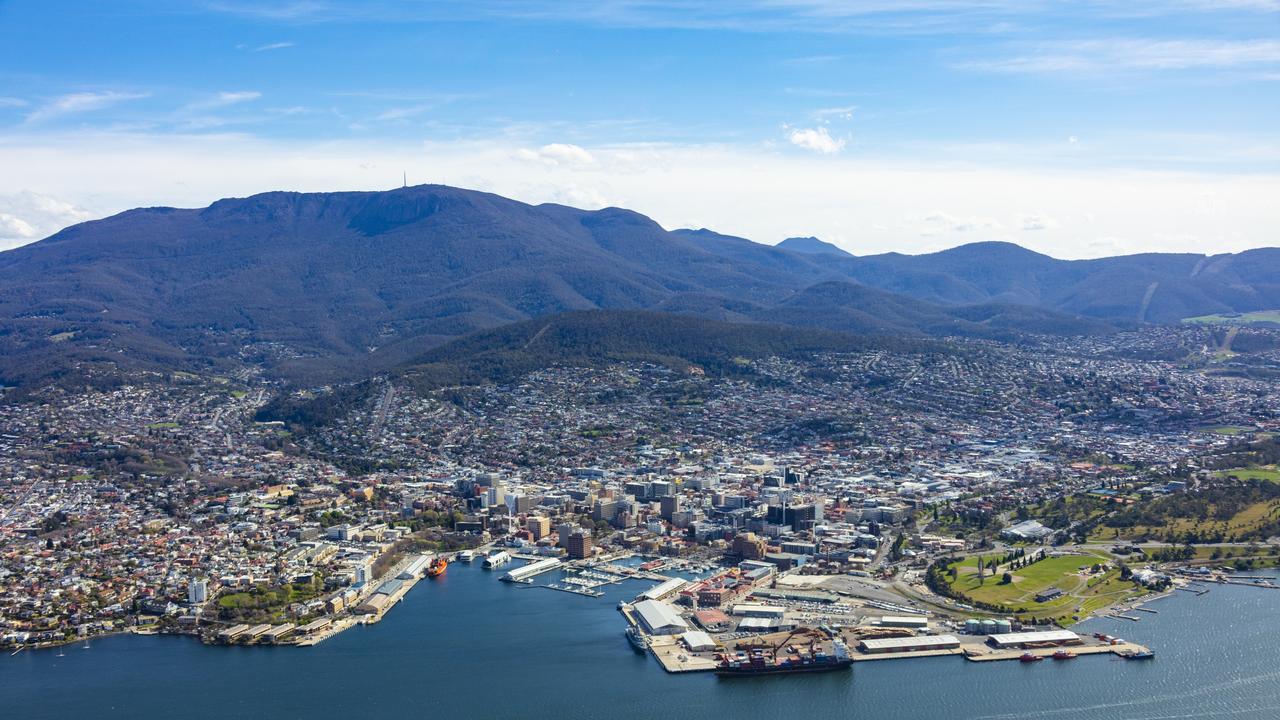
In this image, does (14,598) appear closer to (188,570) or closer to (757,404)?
(188,570)

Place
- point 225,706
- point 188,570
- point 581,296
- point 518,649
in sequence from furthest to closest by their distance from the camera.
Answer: point 581,296, point 188,570, point 518,649, point 225,706

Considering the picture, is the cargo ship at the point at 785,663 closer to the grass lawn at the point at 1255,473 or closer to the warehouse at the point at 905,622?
the warehouse at the point at 905,622

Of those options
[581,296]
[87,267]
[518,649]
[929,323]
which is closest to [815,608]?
[518,649]

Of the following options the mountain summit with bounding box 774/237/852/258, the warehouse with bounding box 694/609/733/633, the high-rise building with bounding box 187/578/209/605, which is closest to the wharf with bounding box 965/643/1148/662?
the warehouse with bounding box 694/609/733/633

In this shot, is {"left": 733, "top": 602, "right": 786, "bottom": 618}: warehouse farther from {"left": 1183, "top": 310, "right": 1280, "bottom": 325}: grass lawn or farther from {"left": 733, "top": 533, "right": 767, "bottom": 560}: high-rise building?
{"left": 1183, "top": 310, "right": 1280, "bottom": 325}: grass lawn

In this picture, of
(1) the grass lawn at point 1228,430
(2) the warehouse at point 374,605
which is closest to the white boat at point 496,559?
(2) the warehouse at point 374,605

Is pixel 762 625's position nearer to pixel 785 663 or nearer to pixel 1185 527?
pixel 785 663

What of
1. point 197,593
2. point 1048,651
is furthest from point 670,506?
point 1048,651
